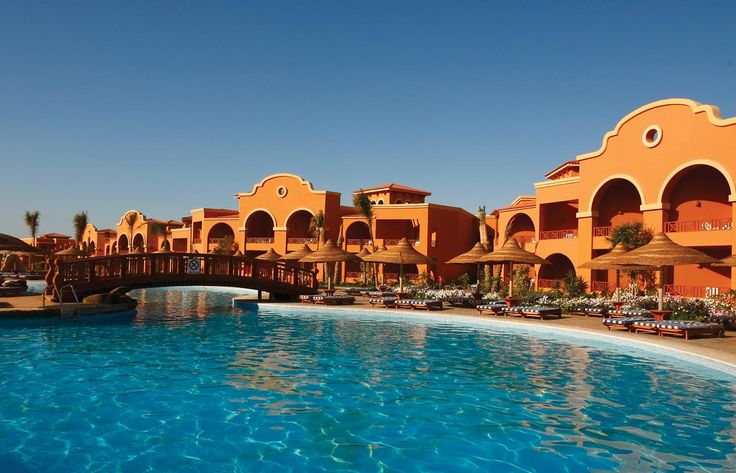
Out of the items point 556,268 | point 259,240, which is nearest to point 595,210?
point 556,268

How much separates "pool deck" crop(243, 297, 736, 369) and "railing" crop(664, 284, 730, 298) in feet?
20.2

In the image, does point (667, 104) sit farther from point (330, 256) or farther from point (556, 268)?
point (330, 256)

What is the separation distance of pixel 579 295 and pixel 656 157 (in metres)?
7.08

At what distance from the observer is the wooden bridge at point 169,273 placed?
65.0 ft

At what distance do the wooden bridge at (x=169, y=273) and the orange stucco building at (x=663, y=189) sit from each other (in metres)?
14.0

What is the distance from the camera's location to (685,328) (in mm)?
13852

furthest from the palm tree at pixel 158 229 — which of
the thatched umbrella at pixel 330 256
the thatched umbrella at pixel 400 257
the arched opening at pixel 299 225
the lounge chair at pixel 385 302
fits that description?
the lounge chair at pixel 385 302

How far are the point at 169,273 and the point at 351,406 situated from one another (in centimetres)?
1516

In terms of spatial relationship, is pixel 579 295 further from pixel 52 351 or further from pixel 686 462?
pixel 52 351

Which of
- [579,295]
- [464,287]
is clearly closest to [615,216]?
[579,295]

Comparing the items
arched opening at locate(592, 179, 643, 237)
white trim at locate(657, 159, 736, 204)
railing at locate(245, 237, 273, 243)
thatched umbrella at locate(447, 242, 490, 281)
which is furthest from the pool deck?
railing at locate(245, 237, 273, 243)

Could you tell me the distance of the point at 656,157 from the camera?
80.5 feet

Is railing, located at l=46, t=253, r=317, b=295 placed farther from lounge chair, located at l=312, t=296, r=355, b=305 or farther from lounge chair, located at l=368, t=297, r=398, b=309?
lounge chair, located at l=368, t=297, r=398, b=309

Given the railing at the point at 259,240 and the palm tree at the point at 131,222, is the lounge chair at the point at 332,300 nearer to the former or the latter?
the railing at the point at 259,240
